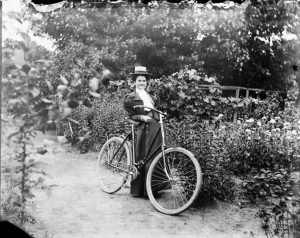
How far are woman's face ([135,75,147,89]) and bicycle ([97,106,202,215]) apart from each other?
0.79ft

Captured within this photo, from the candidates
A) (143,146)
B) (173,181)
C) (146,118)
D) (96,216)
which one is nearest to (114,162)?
(143,146)

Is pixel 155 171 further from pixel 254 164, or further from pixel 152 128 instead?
pixel 254 164

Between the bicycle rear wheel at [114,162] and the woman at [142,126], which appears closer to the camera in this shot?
the woman at [142,126]

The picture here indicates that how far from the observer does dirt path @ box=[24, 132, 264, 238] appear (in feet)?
9.64

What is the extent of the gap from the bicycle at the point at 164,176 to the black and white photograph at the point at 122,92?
0.07 feet

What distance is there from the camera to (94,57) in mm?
3018

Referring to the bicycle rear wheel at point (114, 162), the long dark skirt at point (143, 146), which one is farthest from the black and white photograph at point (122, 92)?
the long dark skirt at point (143, 146)

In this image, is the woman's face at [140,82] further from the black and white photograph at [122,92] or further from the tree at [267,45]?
the tree at [267,45]

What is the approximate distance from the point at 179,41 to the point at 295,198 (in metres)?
1.39

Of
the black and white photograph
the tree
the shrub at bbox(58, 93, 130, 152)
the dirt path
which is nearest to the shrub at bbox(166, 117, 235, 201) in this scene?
the black and white photograph

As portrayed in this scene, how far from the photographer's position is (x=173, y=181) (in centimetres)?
338

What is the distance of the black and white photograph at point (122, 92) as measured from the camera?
289 cm

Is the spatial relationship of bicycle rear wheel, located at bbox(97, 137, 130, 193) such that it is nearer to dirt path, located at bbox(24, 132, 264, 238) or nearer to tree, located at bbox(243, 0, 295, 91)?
dirt path, located at bbox(24, 132, 264, 238)

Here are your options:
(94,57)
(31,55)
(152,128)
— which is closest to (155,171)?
(152,128)
